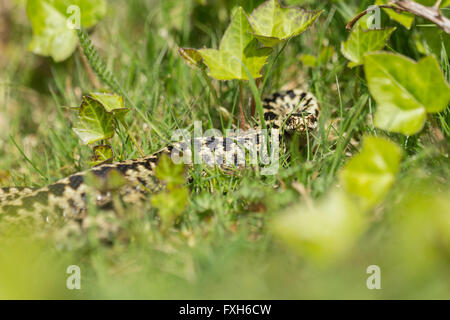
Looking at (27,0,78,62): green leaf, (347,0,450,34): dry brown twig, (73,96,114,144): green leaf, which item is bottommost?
(73,96,114,144): green leaf

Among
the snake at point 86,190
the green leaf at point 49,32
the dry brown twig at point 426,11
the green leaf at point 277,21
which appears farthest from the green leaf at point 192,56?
the green leaf at point 49,32

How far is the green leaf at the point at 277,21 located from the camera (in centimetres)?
258

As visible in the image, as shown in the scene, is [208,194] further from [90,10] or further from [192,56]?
[90,10]

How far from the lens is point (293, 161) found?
8.57 feet

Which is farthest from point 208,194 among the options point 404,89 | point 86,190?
point 404,89

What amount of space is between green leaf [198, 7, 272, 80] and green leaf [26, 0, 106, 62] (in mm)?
1531

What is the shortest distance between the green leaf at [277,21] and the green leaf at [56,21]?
1.60 metres

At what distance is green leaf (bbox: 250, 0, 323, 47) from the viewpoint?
101 inches

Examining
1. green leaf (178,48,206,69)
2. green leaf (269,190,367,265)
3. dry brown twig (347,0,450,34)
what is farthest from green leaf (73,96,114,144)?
dry brown twig (347,0,450,34)

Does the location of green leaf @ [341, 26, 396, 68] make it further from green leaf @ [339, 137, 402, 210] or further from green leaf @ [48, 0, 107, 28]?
green leaf @ [48, 0, 107, 28]

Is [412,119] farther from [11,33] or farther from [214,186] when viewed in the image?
[11,33]

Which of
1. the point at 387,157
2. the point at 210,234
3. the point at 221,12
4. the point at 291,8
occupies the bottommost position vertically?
the point at 210,234
